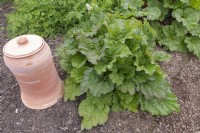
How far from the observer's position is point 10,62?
2727 mm

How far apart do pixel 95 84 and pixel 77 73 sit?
29 cm

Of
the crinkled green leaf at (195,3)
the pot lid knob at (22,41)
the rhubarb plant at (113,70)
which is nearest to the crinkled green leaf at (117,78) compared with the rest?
the rhubarb plant at (113,70)

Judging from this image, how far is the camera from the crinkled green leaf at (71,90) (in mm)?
3127

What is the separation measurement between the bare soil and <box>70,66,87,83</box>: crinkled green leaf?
32 centimetres

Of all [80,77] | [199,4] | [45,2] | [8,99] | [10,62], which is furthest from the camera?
[45,2]

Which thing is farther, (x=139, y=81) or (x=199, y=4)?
(x=199, y=4)

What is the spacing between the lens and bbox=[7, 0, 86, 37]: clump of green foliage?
388 centimetres

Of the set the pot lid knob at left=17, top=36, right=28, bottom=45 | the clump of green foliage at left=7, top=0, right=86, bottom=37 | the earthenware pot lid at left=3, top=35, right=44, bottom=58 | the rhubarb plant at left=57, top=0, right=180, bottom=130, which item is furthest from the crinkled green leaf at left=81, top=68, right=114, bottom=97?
the clump of green foliage at left=7, top=0, right=86, bottom=37

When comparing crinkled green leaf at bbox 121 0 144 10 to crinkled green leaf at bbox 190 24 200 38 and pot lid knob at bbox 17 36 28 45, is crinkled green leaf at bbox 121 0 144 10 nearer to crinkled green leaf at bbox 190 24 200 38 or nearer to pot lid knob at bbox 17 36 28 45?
crinkled green leaf at bbox 190 24 200 38

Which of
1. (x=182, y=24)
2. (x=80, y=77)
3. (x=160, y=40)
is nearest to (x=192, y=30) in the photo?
(x=182, y=24)

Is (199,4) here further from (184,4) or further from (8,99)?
(8,99)

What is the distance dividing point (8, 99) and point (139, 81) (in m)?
1.57

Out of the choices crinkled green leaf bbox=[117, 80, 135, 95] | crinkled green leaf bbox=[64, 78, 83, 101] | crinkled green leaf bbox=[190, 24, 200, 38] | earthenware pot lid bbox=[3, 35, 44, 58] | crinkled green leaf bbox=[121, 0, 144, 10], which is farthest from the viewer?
crinkled green leaf bbox=[190, 24, 200, 38]

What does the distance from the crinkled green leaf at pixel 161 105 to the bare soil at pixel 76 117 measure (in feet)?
0.42
